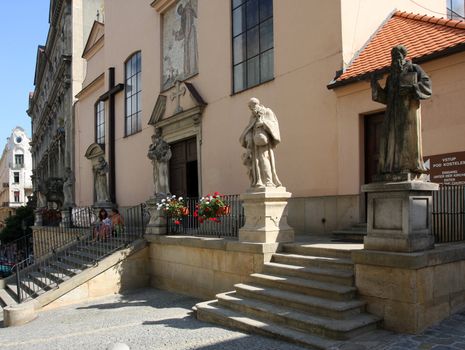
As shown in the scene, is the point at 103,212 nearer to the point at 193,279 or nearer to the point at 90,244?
the point at 90,244

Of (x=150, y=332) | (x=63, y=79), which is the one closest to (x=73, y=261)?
(x=150, y=332)

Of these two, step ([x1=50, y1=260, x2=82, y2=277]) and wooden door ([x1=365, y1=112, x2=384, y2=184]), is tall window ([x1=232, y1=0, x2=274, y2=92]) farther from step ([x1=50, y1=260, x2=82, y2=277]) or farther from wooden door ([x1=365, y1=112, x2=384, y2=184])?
step ([x1=50, y1=260, x2=82, y2=277])

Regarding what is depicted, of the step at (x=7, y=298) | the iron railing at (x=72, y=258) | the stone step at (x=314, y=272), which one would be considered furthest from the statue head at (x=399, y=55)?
the step at (x=7, y=298)

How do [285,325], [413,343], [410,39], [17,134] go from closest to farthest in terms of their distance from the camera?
[413,343] < [285,325] < [410,39] < [17,134]

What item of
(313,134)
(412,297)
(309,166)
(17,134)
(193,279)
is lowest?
(193,279)

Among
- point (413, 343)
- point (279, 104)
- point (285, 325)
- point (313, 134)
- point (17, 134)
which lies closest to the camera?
point (413, 343)

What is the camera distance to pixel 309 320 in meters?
5.50

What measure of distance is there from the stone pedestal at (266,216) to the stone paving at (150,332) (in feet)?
5.81

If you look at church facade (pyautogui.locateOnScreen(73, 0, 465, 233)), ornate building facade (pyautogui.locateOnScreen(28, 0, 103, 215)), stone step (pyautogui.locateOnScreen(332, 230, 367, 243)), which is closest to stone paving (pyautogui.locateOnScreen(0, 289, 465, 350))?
stone step (pyautogui.locateOnScreen(332, 230, 367, 243))

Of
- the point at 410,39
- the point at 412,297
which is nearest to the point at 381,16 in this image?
the point at 410,39

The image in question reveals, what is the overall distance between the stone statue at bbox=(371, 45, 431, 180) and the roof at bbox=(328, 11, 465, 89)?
236cm

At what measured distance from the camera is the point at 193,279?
963 cm

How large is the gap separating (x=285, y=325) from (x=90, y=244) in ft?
30.4

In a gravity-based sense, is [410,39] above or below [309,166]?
above
